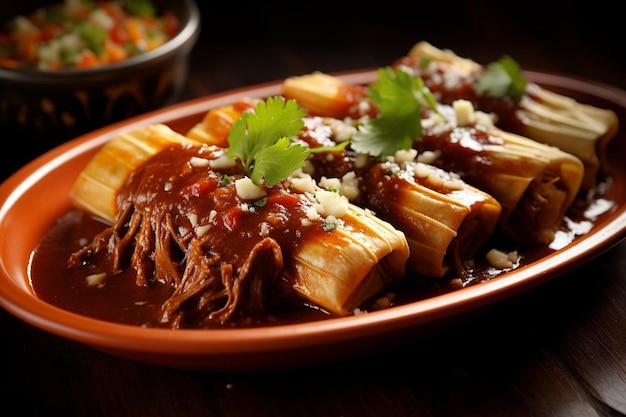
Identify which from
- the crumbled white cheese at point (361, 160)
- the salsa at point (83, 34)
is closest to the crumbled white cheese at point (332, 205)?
the crumbled white cheese at point (361, 160)

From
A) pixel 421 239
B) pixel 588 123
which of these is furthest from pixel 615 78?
pixel 421 239

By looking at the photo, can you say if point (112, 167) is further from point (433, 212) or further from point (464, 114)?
point (464, 114)

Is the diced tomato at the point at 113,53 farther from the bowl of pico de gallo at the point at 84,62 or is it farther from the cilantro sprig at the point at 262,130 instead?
the cilantro sprig at the point at 262,130

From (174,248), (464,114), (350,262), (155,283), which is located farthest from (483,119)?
(155,283)

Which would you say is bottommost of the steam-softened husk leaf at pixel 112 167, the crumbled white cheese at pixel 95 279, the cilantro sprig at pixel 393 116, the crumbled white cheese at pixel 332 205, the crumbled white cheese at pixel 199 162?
the crumbled white cheese at pixel 95 279

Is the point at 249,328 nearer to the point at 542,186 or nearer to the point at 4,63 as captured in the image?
→ the point at 542,186

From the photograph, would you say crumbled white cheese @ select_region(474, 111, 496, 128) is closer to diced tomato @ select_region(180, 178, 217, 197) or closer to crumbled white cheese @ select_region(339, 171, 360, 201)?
crumbled white cheese @ select_region(339, 171, 360, 201)

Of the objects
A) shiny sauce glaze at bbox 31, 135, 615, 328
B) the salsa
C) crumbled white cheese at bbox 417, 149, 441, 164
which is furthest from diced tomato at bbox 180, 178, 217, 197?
the salsa
